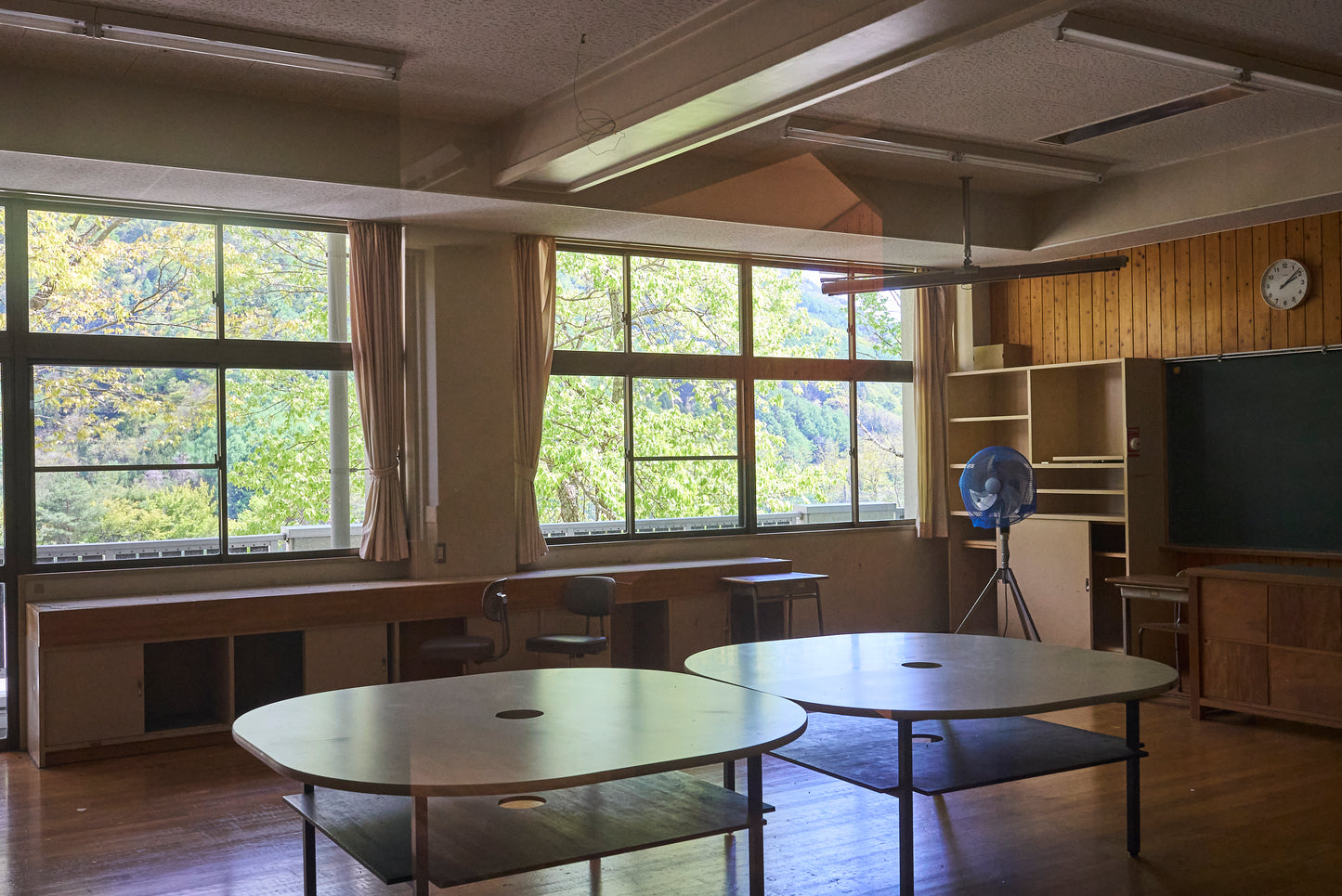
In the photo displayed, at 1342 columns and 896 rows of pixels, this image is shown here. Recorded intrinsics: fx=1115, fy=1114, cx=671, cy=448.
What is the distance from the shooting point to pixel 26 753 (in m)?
5.88

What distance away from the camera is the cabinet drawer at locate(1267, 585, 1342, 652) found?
18.3ft

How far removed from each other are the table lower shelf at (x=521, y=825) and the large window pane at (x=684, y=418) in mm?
4382

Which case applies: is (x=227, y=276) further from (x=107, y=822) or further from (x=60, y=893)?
(x=60, y=893)

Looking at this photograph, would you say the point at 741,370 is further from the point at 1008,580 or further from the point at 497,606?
the point at 497,606

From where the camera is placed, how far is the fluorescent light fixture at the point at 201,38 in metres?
4.29

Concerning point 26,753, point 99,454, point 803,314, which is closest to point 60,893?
point 26,753

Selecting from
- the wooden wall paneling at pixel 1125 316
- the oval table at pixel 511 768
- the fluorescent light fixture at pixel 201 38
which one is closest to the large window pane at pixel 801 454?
the wooden wall paneling at pixel 1125 316

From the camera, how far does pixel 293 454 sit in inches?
260

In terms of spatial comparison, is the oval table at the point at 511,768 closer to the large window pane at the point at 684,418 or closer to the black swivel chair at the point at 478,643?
the black swivel chair at the point at 478,643

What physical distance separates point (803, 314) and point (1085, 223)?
199 cm

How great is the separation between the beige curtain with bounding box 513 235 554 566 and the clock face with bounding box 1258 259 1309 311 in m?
4.56

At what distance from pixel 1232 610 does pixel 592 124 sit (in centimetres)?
424

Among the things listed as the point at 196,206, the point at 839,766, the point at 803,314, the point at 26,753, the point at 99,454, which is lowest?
the point at 26,753

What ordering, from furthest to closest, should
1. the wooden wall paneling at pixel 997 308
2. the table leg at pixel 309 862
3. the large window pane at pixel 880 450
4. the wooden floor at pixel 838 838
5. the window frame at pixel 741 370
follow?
the wooden wall paneling at pixel 997 308 → the large window pane at pixel 880 450 → the window frame at pixel 741 370 → the wooden floor at pixel 838 838 → the table leg at pixel 309 862
